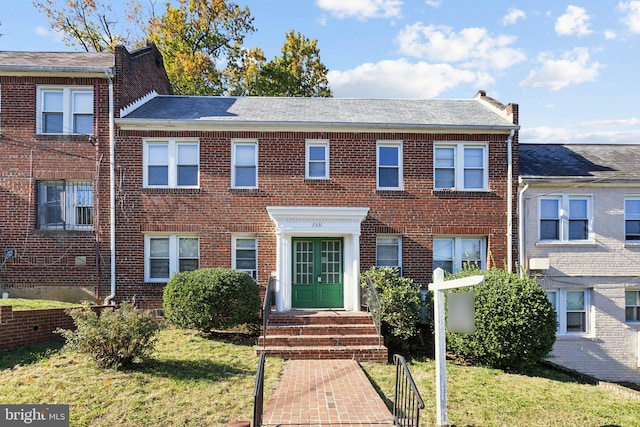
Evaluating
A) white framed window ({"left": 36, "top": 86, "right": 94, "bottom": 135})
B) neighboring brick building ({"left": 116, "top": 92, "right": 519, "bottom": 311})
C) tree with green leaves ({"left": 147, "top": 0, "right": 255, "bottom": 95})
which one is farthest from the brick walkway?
tree with green leaves ({"left": 147, "top": 0, "right": 255, "bottom": 95})

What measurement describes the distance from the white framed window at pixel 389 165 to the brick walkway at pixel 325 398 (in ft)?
18.3

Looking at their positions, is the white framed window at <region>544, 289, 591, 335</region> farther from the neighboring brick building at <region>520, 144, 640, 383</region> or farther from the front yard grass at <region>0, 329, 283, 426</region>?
the front yard grass at <region>0, 329, 283, 426</region>

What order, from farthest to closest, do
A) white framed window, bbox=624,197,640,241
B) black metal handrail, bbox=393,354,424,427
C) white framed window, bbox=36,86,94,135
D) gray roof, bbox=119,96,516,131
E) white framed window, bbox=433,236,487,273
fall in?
white framed window, bbox=624,197,640,241
white framed window, bbox=433,236,487,273
gray roof, bbox=119,96,516,131
white framed window, bbox=36,86,94,135
black metal handrail, bbox=393,354,424,427

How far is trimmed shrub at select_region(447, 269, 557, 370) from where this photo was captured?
1008 centimetres

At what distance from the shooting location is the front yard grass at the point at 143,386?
22.3 feet

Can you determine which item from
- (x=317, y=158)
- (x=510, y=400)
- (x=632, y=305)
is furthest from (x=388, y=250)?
(x=632, y=305)

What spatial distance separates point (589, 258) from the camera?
13289 mm

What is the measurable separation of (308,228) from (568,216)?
7664 millimetres

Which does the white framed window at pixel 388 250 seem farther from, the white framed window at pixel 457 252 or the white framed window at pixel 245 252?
the white framed window at pixel 245 252

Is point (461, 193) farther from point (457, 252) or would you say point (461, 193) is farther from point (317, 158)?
point (317, 158)

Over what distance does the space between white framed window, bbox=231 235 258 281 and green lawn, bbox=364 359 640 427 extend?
4.77 metres

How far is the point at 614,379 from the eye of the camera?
12984 mm

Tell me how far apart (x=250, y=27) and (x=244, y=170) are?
16962 mm

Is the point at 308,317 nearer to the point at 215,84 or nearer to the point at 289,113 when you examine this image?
the point at 289,113
